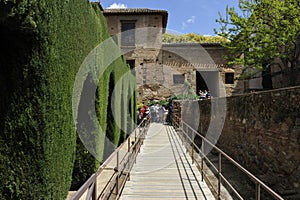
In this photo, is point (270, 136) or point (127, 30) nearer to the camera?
point (270, 136)

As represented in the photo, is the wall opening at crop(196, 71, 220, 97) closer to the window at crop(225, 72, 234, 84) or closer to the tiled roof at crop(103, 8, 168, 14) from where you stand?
the window at crop(225, 72, 234, 84)

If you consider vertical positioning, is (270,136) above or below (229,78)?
below

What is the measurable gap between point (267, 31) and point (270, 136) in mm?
8572

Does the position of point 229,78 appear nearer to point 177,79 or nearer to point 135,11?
point 177,79

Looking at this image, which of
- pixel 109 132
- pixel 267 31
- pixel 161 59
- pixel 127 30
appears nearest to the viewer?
pixel 109 132

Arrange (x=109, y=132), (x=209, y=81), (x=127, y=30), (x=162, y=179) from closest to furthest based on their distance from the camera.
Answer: (x=162, y=179), (x=109, y=132), (x=127, y=30), (x=209, y=81)

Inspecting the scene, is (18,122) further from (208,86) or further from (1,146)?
(208,86)

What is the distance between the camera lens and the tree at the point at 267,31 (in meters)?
12.7

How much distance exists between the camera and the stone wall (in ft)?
16.3

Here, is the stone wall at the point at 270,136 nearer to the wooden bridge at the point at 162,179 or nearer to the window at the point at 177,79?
the wooden bridge at the point at 162,179

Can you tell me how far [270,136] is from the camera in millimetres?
5883

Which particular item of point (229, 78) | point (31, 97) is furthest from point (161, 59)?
point (31, 97)

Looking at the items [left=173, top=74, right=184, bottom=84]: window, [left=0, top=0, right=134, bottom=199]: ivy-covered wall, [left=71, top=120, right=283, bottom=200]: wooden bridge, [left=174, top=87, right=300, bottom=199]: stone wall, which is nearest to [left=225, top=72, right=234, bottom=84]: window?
[left=173, top=74, right=184, bottom=84]: window

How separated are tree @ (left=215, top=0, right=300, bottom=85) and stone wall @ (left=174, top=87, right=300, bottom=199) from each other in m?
5.94
